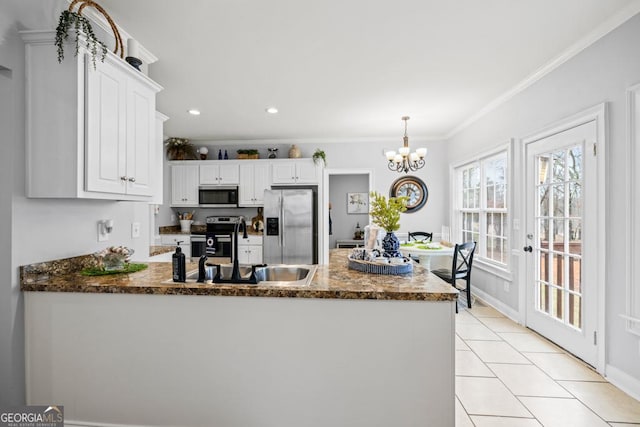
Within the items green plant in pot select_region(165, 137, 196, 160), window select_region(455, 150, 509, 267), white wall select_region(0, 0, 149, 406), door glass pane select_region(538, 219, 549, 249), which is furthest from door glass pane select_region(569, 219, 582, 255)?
green plant in pot select_region(165, 137, 196, 160)

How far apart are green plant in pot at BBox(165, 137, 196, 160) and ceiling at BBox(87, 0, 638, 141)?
1.38m

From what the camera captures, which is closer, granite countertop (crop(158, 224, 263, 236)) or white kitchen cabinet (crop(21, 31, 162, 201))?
white kitchen cabinet (crop(21, 31, 162, 201))

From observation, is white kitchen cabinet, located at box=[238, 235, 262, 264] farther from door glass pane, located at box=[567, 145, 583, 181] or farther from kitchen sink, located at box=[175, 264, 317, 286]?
door glass pane, located at box=[567, 145, 583, 181]

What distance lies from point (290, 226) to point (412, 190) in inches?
87.3

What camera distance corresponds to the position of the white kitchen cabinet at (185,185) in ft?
18.1

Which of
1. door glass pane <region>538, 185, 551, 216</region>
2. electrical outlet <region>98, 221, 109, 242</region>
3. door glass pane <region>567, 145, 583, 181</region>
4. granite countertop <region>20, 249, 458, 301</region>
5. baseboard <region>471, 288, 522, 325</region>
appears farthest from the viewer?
baseboard <region>471, 288, 522, 325</region>

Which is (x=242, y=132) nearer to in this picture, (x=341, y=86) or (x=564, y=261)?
(x=341, y=86)

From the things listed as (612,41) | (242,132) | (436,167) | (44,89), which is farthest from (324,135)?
Answer: (44,89)

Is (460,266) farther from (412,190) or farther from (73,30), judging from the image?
(73,30)

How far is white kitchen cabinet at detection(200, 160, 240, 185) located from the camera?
545 cm

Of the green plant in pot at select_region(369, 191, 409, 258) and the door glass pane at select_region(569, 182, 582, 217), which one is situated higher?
the door glass pane at select_region(569, 182, 582, 217)

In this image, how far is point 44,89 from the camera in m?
1.65

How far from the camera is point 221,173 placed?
18.0 feet

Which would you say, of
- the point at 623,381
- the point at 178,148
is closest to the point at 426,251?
the point at 623,381
